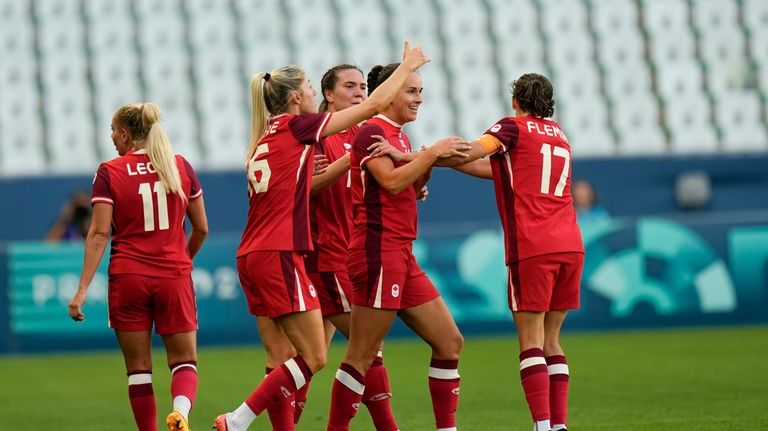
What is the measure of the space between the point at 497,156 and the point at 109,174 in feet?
6.92

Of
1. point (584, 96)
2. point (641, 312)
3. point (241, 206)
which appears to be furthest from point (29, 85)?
point (641, 312)

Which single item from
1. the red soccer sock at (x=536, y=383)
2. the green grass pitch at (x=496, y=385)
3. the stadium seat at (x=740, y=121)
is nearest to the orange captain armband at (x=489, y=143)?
the red soccer sock at (x=536, y=383)

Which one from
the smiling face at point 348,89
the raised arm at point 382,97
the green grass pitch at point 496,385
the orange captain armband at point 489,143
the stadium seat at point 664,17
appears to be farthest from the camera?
the stadium seat at point 664,17

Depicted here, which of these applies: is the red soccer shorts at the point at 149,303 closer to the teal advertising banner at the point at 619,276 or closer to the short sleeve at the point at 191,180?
the short sleeve at the point at 191,180

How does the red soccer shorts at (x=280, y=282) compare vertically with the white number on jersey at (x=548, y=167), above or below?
below

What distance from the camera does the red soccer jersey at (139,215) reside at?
22.7 ft

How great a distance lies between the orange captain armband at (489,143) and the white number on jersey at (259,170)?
114cm

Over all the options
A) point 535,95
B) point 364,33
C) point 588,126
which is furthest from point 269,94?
point 364,33

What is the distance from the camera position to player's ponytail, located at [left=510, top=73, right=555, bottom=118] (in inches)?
273

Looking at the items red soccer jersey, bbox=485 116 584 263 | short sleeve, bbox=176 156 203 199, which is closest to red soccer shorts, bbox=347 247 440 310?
red soccer jersey, bbox=485 116 584 263

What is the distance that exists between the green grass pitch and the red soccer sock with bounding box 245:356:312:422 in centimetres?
163

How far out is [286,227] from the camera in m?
6.71

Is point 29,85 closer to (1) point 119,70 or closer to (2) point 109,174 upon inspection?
(1) point 119,70

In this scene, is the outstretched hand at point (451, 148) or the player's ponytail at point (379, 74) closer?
the outstretched hand at point (451, 148)
